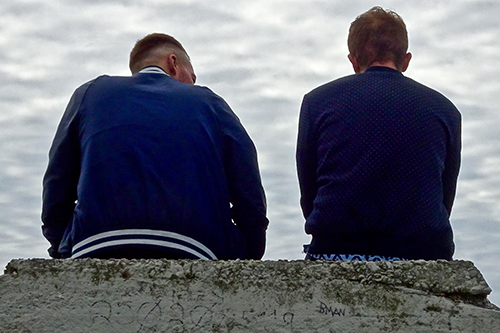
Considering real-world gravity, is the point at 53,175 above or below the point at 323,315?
above

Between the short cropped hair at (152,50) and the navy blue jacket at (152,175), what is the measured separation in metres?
0.31

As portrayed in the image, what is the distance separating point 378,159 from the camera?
11.8ft

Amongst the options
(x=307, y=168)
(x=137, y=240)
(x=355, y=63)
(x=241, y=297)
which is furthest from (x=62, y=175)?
(x=355, y=63)

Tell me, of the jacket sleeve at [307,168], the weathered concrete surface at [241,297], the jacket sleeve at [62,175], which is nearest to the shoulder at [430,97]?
the jacket sleeve at [307,168]

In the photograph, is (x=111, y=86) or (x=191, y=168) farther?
(x=111, y=86)

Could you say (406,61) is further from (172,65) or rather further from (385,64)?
(172,65)

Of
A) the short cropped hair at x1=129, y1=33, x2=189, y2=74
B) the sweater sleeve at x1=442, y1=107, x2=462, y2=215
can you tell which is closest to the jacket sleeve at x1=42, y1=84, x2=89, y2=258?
the short cropped hair at x1=129, y1=33, x2=189, y2=74

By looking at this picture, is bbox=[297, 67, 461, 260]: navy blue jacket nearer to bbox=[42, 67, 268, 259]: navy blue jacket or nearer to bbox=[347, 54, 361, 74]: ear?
bbox=[347, 54, 361, 74]: ear

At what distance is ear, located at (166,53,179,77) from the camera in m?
4.32

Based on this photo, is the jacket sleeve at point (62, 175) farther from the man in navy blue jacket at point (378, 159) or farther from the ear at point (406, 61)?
the ear at point (406, 61)

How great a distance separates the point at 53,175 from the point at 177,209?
0.71 m

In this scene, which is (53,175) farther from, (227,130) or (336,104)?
(336,104)

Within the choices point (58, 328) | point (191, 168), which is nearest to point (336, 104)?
point (191, 168)

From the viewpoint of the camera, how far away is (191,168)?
11.6 ft
